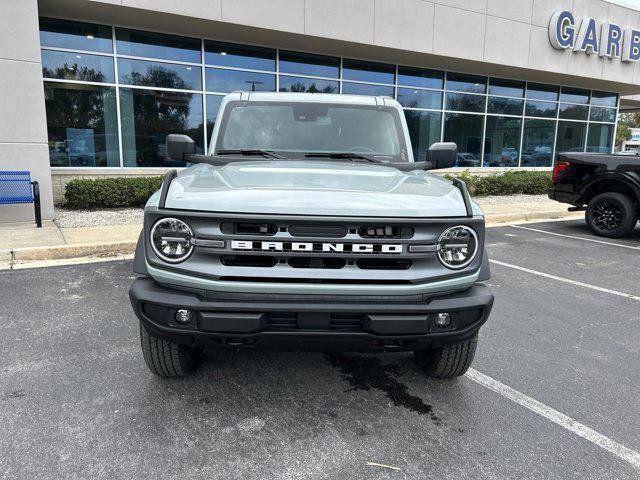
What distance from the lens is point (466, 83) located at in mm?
16594

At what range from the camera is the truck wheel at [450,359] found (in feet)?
10.1

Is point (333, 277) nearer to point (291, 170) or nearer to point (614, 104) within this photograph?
point (291, 170)

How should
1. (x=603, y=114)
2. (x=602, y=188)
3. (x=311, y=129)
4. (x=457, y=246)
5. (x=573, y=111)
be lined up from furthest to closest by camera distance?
(x=603, y=114), (x=573, y=111), (x=602, y=188), (x=311, y=129), (x=457, y=246)

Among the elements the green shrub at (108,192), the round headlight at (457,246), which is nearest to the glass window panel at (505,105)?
the green shrub at (108,192)

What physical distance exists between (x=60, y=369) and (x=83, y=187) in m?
7.86

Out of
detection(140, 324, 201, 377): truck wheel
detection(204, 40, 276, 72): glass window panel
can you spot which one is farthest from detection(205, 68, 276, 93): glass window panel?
detection(140, 324, 201, 377): truck wheel

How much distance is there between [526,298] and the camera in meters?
5.41

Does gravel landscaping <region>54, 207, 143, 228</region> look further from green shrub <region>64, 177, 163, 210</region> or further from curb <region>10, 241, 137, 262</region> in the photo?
curb <region>10, 241, 137, 262</region>

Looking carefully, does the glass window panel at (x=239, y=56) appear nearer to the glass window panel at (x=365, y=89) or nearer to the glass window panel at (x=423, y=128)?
the glass window panel at (x=365, y=89)

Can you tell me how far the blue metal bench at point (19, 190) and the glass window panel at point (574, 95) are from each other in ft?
61.7

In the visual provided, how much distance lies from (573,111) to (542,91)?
7.05ft

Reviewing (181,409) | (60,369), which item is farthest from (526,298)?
(60,369)

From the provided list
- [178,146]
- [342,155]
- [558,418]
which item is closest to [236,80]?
[178,146]

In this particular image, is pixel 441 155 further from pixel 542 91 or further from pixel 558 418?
pixel 542 91
